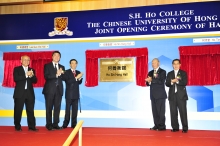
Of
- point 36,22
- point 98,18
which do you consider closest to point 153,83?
point 98,18

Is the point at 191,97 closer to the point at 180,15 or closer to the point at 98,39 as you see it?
the point at 180,15

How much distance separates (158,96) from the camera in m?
4.63

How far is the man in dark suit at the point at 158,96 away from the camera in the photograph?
4.64 m

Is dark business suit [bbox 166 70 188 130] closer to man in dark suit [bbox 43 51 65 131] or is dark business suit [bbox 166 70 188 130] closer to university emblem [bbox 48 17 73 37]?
man in dark suit [bbox 43 51 65 131]

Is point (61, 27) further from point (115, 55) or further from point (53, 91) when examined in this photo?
point (53, 91)

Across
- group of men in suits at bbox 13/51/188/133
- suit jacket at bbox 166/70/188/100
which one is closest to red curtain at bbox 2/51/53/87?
group of men in suits at bbox 13/51/188/133

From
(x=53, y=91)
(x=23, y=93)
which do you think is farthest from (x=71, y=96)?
(x=23, y=93)

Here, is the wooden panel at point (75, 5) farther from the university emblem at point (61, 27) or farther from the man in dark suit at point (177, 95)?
the man in dark suit at point (177, 95)

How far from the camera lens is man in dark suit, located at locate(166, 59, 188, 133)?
4.45 metres

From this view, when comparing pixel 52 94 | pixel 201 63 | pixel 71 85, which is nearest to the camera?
pixel 52 94

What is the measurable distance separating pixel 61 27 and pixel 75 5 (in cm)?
62

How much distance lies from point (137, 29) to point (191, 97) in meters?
1.90

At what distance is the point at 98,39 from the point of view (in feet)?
17.8

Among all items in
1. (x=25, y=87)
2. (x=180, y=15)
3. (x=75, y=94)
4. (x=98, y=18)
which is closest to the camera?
(x=25, y=87)
